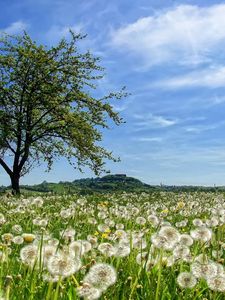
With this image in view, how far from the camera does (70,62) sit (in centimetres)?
4166

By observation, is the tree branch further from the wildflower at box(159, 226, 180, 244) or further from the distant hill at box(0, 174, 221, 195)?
the wildflower at box(159, 226, 180, 244)

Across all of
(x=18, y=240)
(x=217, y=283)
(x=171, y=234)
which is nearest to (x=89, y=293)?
(x=217, y=283)

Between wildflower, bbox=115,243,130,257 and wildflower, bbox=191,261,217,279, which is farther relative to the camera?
wildflower, bbox=115,243,130,257

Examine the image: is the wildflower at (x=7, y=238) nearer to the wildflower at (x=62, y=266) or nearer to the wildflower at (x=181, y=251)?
the wildflower at (x=181, y=251)

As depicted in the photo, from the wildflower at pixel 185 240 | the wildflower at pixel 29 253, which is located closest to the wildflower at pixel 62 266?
the wildflower at pixel 29 253

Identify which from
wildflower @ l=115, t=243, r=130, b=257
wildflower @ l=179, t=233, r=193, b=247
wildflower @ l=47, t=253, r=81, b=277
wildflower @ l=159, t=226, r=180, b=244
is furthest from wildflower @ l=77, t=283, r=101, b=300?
wildflower @ l=179, t=233, r=193, b=247

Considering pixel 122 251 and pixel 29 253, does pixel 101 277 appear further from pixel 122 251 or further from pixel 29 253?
pixel 122 251

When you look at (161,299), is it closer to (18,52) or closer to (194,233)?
(194,233)

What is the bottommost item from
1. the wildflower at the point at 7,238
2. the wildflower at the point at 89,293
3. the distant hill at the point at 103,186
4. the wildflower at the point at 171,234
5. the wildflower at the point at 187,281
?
the wildflower at the point at 187,281

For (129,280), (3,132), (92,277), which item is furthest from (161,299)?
(3,132)

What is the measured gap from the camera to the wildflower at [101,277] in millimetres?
3093

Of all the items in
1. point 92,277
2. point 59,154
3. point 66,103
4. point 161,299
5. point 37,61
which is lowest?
point 161,299

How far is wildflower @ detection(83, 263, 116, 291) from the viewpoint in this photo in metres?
3.09

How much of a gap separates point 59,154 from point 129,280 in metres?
39.6
